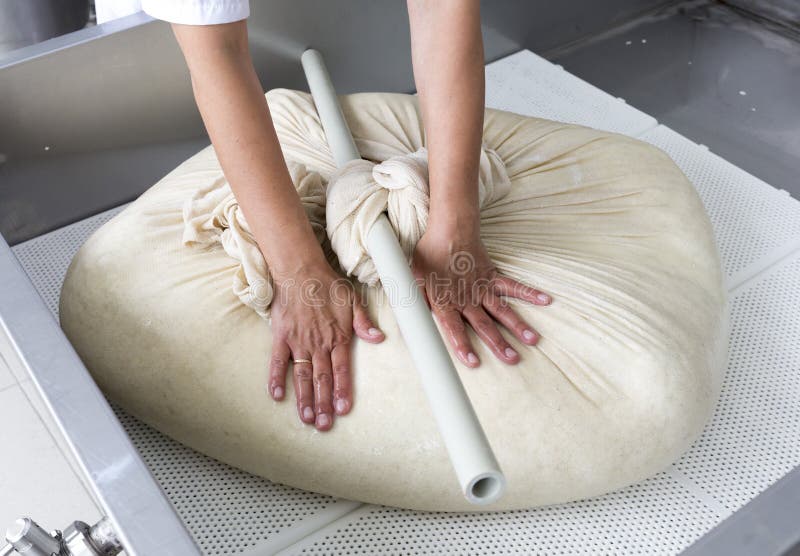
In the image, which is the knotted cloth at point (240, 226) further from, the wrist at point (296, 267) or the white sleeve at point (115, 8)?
the white sleeve at point (115, 8)

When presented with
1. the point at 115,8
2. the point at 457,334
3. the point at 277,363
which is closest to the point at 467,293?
the point at 457,334

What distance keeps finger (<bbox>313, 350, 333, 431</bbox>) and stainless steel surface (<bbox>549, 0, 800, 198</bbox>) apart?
4.43 ft

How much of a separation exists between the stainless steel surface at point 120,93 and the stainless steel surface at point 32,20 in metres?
0.57

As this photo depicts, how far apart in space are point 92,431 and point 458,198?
602 mm

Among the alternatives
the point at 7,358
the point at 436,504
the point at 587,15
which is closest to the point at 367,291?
the point at 436,504

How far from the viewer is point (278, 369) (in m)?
1.24

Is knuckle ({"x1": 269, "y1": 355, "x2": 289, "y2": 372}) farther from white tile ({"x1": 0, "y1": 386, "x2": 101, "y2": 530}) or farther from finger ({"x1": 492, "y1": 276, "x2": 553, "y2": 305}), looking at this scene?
white tile ({"x1": 0, "y1": 386, "x2": 101, "y2": 530})

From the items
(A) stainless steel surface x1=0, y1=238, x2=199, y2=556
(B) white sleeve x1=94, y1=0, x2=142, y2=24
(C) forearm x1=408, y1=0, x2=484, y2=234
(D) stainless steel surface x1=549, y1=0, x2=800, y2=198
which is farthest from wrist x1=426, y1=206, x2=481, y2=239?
(D) stainless steel surface x1=549, y1=0, x2=800, y2=198

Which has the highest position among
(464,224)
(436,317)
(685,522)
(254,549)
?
(464,224)

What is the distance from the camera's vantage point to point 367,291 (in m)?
1.32

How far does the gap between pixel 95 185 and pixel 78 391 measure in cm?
108

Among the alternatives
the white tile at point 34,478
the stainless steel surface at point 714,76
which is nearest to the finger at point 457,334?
the white tile at point 34,478

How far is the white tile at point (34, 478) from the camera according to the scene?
1.42 m

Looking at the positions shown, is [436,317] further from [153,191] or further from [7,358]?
[7,358]
